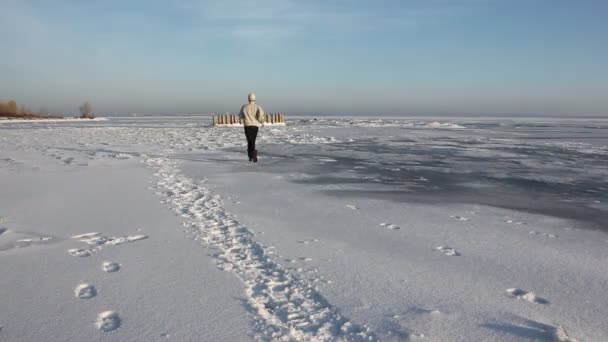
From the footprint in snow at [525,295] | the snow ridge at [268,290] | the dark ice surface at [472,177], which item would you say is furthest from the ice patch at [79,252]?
the dark ice surface at [472,177]

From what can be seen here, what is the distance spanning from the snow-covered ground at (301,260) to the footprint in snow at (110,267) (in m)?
0.02

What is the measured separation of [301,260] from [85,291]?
1669mm

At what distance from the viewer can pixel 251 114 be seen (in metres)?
10.8

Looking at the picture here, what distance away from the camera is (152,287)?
302cm

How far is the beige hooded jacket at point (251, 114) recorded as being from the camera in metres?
10.7

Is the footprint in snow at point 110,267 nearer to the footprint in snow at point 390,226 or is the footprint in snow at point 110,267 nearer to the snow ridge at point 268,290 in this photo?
the snow ridge at point 268,290

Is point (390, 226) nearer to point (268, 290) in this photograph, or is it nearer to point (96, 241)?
point (268, 290)

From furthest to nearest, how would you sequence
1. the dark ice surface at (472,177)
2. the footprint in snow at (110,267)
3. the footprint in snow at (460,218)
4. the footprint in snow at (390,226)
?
the dark ice surface at (472,177)
the footprint in snow at (460,218)
the footprint in snow at (390,226)
the footprint in snow at (110,267)

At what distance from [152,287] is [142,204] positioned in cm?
303

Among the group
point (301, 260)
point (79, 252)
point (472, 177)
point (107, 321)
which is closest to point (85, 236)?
point (79, 252)

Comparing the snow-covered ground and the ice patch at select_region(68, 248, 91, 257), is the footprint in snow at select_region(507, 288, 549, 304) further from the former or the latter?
the ice patch at select_region(68, 248, 91, 257)

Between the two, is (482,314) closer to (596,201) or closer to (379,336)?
(379,336)

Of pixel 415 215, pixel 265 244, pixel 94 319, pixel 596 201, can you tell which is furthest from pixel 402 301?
pixel 596 201

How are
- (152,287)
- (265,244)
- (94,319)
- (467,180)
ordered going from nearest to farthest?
(94,319)
(152,287)
(265,244)
(467,180)
